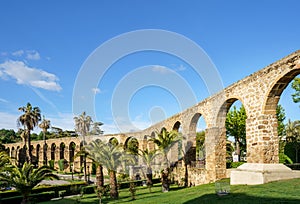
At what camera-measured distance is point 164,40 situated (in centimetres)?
1329

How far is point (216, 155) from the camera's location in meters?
13.9

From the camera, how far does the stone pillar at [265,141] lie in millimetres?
10312

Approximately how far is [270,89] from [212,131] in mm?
4614

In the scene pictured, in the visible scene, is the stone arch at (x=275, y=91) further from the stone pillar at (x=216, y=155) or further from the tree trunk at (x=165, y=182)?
the tree trunk at (x=165, y=182)

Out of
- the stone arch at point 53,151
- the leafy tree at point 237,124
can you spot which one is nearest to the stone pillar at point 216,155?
the leafy tree at point 237,124

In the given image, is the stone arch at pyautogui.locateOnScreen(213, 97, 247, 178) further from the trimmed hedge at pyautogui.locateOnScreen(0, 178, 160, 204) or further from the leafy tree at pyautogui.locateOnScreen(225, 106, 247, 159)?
the leafy tree at pyautogui.locateOnScreen(225, 106, 247, 159)

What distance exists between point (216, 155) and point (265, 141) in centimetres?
379

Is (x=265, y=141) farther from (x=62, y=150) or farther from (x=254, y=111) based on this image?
(x=62, y=150)

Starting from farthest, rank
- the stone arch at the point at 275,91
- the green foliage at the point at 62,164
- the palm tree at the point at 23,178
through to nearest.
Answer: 1. the green foliage at the point at 62,164
2. the palm tree at the point at 23,178
3. the stone arch at the point at 275,91

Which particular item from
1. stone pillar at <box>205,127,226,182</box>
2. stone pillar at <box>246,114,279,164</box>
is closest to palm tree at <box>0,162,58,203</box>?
stone pillar at <box>205,127,226,182</box>

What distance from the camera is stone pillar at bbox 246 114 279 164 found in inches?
406

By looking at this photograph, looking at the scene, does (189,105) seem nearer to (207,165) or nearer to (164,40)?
(207,165)

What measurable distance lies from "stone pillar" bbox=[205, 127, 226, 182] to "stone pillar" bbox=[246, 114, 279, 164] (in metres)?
3.19

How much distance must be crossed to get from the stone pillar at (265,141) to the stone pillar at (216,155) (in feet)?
10.5
